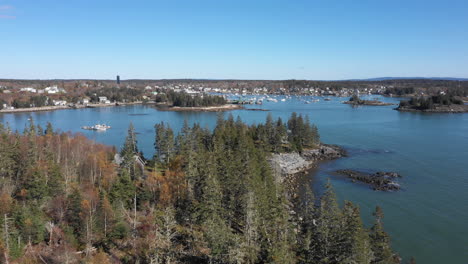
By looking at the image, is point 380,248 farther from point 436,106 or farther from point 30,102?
point 30,102

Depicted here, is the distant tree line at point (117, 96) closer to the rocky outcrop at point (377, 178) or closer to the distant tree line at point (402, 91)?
the rocky outcrop at point (377, 178)

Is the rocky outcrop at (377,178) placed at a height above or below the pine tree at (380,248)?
below

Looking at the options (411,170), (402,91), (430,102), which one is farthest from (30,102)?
(402,91)

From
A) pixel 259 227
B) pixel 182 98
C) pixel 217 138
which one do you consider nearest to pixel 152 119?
pixel 182 98

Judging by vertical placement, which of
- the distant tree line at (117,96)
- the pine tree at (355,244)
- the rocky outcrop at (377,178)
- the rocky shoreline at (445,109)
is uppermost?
the distant tree line at (117,96)

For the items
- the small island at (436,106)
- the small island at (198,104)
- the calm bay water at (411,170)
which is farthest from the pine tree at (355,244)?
the small island at (436,106)

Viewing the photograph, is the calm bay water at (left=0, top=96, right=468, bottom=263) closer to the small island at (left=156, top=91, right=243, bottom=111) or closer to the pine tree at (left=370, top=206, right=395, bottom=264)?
the pine tree at (left=370, top=206, right=395, bottom=264)
